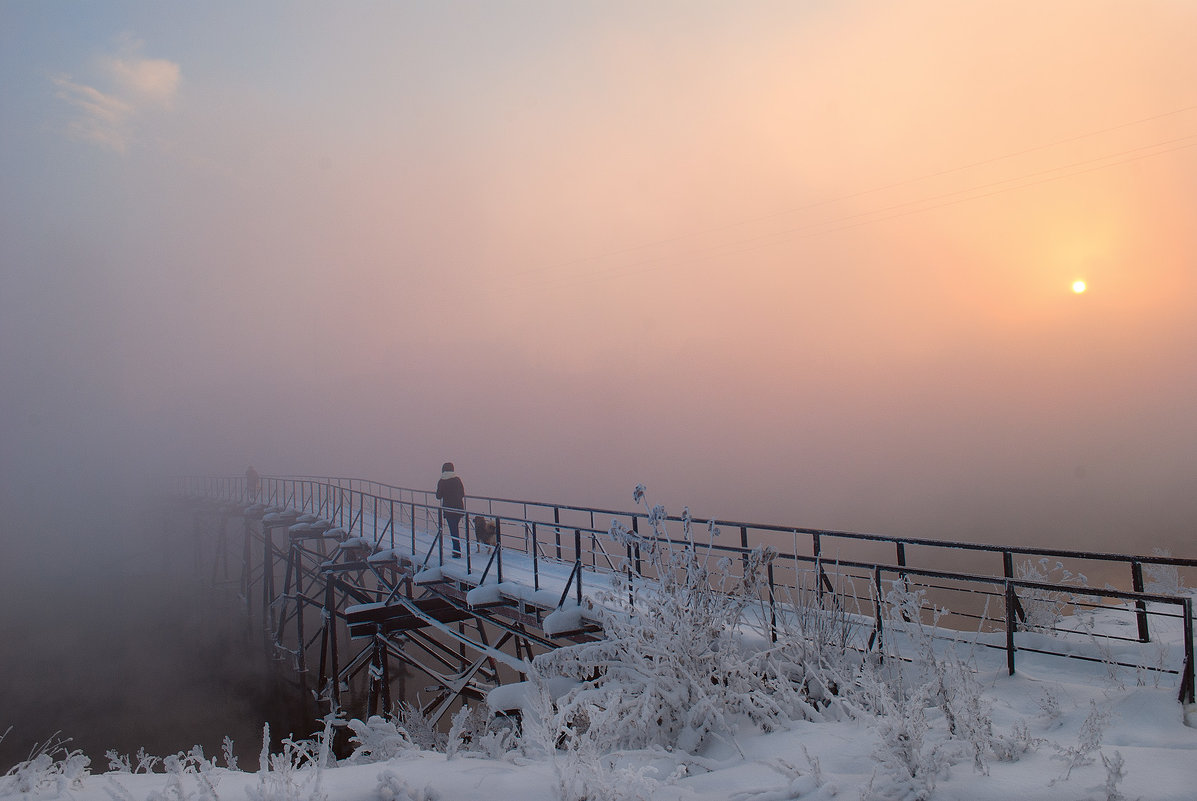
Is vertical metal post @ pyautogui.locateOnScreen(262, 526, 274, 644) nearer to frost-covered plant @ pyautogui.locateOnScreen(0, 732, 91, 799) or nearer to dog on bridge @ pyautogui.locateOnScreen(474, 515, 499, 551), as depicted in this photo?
dog on bridge @ pyautogui.locateOnScreen(474, 515, 499, 551)

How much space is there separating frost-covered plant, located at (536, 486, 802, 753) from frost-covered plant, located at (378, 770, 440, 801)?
0.84m

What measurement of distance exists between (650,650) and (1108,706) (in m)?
2.93

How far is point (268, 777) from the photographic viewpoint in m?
3.73

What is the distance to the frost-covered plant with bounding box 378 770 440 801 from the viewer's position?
3.85 metres

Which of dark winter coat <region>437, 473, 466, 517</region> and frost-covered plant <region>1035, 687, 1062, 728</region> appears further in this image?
dark winter coat <region>437, 473, 466, 517</region>

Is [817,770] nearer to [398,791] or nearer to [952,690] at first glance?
[952,690]

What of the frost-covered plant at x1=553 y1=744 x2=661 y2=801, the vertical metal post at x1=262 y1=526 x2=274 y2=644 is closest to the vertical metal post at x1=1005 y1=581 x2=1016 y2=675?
→ the frost-covered plant at x1=553 y1=744 x2=661 y2=801

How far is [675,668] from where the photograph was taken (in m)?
5.28

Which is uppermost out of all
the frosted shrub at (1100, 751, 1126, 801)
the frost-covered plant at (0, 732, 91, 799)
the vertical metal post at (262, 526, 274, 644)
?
the frosted shrub at (1100, 751, 1126, 801)

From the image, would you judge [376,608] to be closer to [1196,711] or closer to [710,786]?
[710,786]

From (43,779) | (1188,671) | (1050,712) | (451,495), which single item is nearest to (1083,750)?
(1050,712)

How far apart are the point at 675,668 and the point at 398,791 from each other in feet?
7.15

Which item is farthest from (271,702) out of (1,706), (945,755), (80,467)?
(80,467)

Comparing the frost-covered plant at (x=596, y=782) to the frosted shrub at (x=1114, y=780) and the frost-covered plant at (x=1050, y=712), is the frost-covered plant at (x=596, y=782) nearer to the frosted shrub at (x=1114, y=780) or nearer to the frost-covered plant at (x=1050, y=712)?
the frosted shrub at (x=1114, y=780)
